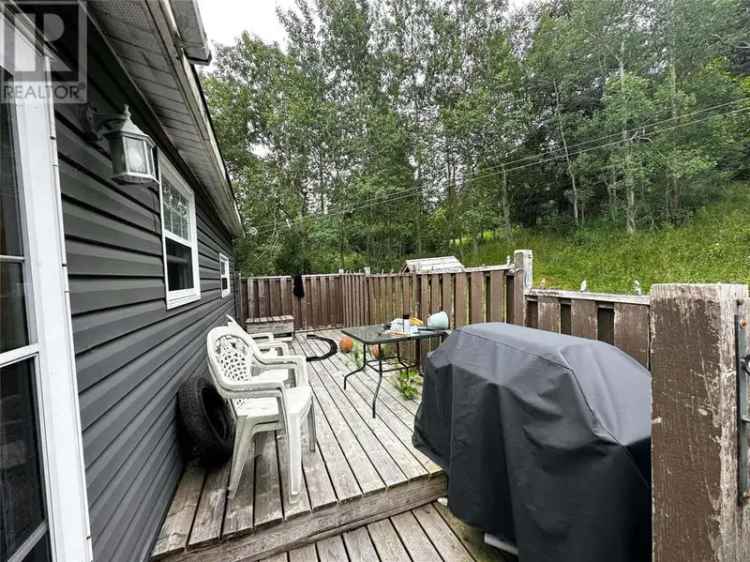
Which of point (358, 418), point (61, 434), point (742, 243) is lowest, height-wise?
point (358, 418)

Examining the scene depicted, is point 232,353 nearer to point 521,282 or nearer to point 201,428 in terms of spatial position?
point 201,428

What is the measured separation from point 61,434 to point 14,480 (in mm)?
143

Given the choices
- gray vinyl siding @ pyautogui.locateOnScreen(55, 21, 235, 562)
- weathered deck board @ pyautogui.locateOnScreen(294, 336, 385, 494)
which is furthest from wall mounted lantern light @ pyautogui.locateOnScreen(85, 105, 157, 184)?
weathered deck board @ pyautogui.locateOnScreen(294, 336, 385, 494)

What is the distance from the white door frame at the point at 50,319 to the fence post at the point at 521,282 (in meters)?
2.41

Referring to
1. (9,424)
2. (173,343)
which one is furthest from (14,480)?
(173,343)

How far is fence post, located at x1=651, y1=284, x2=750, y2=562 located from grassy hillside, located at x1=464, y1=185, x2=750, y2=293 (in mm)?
8712

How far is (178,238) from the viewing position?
8.40ft

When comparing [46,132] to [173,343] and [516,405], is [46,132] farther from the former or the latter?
[516,405]

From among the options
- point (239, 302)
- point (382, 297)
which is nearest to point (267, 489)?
point (382, 297)

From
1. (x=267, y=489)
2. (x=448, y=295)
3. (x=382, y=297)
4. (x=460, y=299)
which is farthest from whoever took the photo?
(x=382, y=297)

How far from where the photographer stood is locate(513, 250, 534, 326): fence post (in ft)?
7.33

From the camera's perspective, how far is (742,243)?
773 cm

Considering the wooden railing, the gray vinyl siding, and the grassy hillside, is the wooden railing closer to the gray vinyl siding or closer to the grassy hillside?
the gray vinyl siding
